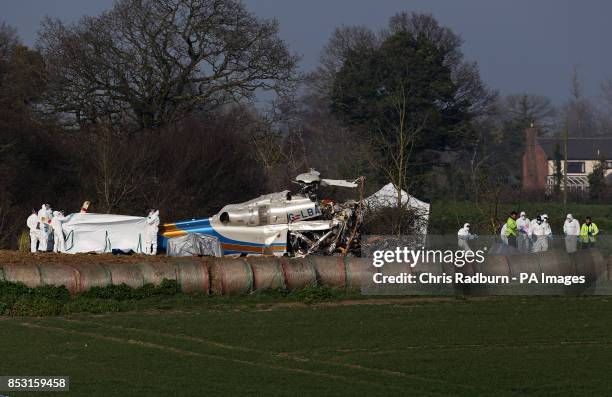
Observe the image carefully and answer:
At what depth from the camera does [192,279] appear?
2914 cm

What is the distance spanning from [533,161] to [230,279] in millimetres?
100094

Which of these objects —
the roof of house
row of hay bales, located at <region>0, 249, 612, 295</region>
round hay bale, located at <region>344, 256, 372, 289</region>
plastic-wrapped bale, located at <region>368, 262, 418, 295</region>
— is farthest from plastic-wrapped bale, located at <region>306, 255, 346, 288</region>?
the roof of house

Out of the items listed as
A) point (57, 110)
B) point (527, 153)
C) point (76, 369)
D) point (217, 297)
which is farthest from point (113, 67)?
point (527, 153)

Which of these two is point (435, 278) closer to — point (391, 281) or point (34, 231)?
point (391, 281)

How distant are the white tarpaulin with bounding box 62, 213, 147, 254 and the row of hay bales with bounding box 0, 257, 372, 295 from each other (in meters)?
7.20

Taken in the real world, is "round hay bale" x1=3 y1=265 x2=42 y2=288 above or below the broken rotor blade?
below

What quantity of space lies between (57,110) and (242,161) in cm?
1077

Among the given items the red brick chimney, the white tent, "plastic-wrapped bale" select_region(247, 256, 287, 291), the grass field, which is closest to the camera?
the grass field

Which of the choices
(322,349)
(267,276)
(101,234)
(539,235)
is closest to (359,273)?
(267,276)

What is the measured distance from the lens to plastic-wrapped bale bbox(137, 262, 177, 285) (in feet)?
94.8

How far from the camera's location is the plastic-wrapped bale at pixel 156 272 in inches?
1138

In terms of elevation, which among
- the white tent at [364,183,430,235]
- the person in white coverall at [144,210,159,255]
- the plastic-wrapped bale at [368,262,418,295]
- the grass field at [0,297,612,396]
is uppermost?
the white tent at [364,183,430,235]

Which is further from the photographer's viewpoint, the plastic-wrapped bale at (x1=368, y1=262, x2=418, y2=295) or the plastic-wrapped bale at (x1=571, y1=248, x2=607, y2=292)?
the plastic-wrapped bale at (x1=571, y1=248, x2=607, y2=292)

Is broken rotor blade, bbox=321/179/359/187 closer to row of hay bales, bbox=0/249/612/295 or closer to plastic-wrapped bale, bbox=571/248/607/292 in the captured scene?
row of hay bales, bbox=0/249/612/295
